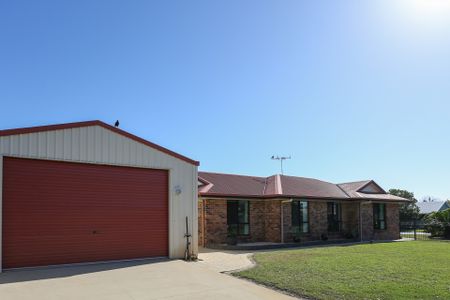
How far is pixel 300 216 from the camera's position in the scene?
23031 mm

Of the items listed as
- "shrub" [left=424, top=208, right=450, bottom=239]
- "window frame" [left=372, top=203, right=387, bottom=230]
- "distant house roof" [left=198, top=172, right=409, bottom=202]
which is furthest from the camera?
"shrub" [left=424, top=208, right=450, bottom=239]

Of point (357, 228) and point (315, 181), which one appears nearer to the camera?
point (357, 228)

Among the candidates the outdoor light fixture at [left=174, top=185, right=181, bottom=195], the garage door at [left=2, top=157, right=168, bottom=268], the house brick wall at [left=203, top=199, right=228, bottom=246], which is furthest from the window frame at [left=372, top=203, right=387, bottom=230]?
the garage door at [left=2, top=157, right=168, bottom=268]

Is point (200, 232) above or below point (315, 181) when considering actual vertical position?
below

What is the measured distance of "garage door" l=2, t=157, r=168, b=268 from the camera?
10.8m

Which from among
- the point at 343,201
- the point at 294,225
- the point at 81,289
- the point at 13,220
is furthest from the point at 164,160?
the point at 343,201

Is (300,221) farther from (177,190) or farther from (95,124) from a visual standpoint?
(95,124)

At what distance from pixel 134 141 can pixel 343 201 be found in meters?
16.6

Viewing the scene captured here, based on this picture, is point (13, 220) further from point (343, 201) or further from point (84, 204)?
point (343, 201)

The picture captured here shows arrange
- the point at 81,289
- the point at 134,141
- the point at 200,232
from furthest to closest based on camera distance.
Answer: the point at 200,232
the point at 134,141
the point at 81,289

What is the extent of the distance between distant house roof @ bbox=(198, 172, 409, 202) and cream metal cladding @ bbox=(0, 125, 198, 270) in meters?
5.26

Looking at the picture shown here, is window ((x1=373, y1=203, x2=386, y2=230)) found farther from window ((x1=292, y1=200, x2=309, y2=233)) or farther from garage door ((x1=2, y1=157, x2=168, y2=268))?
garage door ((x1=2, y1=157, x2=168, y2=268))

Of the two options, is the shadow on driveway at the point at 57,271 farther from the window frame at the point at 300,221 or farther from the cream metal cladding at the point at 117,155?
the window frame at the point at 300,221

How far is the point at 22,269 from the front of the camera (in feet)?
34.6
